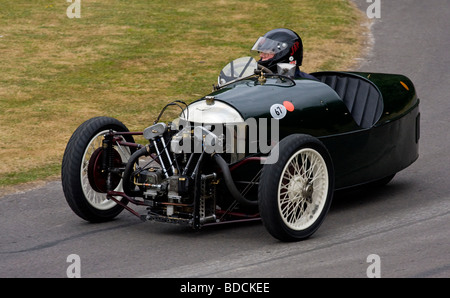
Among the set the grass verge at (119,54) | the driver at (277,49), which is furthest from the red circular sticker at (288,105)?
the grass verge at (119,54)

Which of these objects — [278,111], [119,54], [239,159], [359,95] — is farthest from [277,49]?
[119,54]

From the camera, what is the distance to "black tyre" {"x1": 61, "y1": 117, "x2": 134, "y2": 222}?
286 inches

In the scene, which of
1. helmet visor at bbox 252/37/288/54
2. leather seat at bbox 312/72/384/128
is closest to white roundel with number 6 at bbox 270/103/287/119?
helmet visor at bbox 252/37/288/54

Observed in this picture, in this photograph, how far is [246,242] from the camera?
6.91 meters

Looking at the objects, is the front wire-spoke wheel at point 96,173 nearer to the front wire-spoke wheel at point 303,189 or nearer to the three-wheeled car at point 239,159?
the three-wheeled car at point 239,159

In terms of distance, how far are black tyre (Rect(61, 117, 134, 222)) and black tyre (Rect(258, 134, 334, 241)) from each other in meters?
1.70

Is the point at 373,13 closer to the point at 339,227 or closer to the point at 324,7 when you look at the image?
the point at 324,7

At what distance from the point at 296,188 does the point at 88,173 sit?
1.92 meters

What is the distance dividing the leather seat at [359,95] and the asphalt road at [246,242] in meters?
0.87

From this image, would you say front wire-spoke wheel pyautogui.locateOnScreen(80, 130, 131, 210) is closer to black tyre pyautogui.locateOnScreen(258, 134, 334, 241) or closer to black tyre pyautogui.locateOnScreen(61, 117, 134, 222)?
black tyre pyautogui.locateOnScreen(61, 117, 134, 222)

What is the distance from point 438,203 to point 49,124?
6.17 metres

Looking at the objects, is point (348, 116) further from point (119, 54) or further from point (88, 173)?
point (119, 54)

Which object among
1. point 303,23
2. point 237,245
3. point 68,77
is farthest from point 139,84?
point 237,245

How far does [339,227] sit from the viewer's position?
24.2 feet
